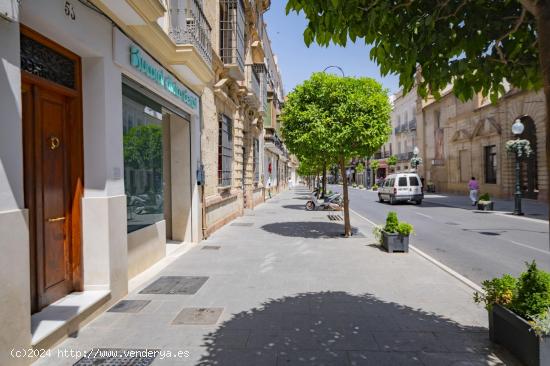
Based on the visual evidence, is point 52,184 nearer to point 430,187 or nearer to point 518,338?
point 518,338

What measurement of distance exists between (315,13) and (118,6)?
349cm

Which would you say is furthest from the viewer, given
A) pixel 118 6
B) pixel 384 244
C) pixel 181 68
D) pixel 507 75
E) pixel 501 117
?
pixel 501 117

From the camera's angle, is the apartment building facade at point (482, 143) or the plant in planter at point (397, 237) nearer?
the plant in planter at point (397, 237)

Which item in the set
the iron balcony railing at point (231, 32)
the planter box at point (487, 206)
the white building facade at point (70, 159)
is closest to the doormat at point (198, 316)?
the white building facade at point (70, 159)

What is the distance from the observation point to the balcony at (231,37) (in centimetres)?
1366

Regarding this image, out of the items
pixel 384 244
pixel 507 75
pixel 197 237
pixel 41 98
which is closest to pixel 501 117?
pixel 384 244

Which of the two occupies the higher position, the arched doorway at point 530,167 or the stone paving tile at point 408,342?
the arched doorway at point 530,167

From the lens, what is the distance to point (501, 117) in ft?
93.9

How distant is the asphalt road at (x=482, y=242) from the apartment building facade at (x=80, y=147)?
640 cm

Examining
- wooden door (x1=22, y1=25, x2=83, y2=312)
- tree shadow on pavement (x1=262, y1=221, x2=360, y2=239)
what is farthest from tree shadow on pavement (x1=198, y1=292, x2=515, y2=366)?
tree shadow on pavement (x1=262, y1=221, x2=360, y2=239)

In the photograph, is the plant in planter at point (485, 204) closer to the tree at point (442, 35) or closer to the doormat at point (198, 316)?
the tree at point (442, 35)

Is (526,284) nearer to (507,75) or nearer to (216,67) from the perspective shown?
(507,75)

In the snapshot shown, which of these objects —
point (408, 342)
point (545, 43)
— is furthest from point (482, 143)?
point (545, 43)

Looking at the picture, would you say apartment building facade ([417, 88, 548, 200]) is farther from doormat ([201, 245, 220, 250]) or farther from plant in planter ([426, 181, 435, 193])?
doormat ([201, 245, 220, 250])
